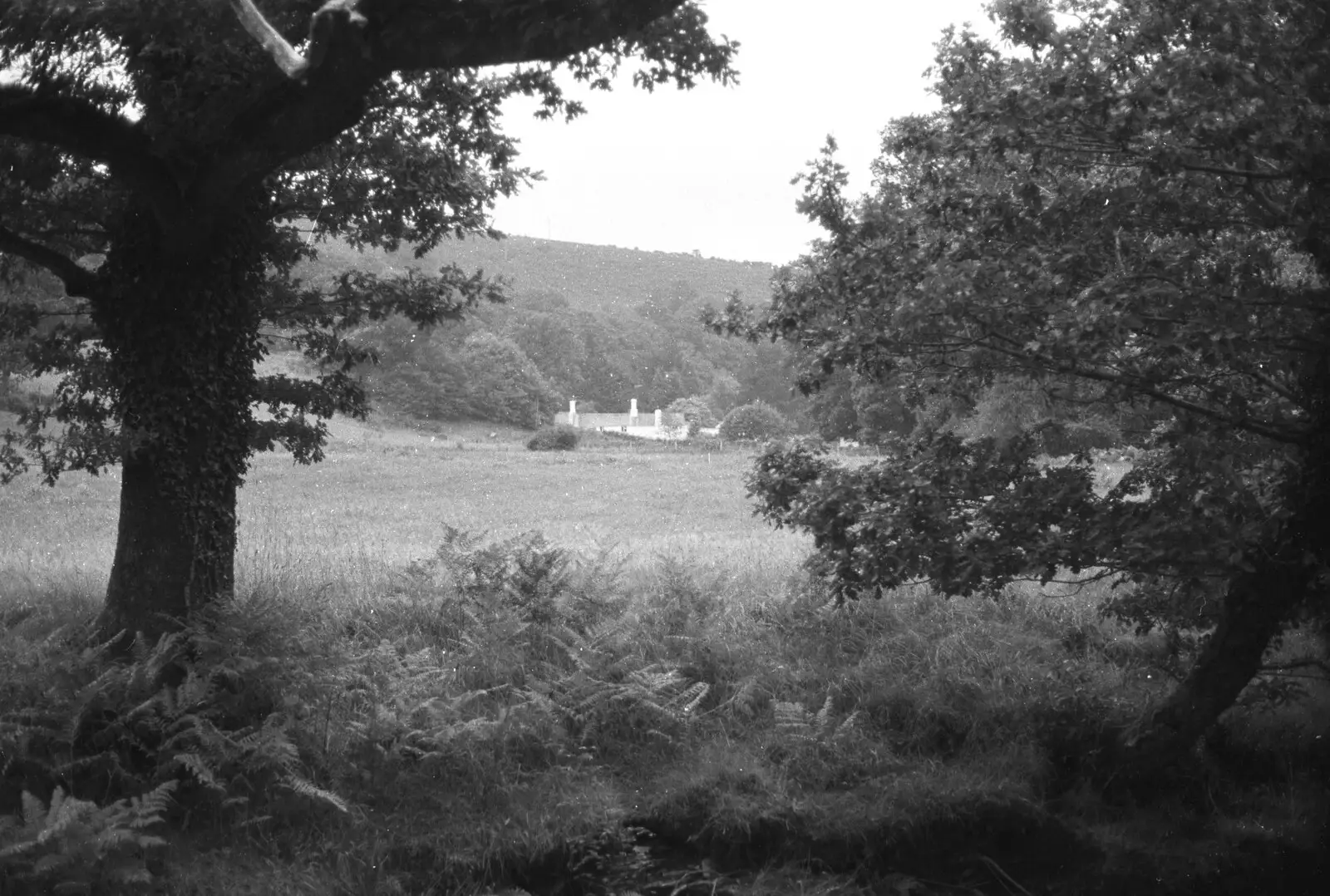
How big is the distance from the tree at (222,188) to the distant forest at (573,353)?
402cm

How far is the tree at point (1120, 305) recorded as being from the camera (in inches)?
237

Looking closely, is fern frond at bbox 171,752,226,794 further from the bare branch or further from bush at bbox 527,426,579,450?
bush at bbox 527,426,579,450

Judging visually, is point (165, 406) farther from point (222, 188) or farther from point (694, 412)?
point (694, 412)

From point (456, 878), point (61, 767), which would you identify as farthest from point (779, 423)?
point (61, 767)

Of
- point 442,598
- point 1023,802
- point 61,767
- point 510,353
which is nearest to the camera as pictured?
point 61,767

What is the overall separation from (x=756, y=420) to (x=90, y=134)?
10228 mm

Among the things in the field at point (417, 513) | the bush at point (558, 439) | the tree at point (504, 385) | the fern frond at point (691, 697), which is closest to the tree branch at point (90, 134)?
→ the field at point (417, 513)

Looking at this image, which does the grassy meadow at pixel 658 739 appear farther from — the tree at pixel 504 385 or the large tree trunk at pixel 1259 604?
the tree at pixel 504 385

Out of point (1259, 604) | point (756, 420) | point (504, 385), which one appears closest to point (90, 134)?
point (1259, 604)

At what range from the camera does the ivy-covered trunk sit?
8547mm

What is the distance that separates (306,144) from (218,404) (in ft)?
8.07

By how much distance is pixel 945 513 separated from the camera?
730 cm

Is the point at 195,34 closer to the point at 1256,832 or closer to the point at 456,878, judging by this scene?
the point at 456,878

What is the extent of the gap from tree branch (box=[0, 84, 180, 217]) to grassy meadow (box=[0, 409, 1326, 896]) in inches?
130
